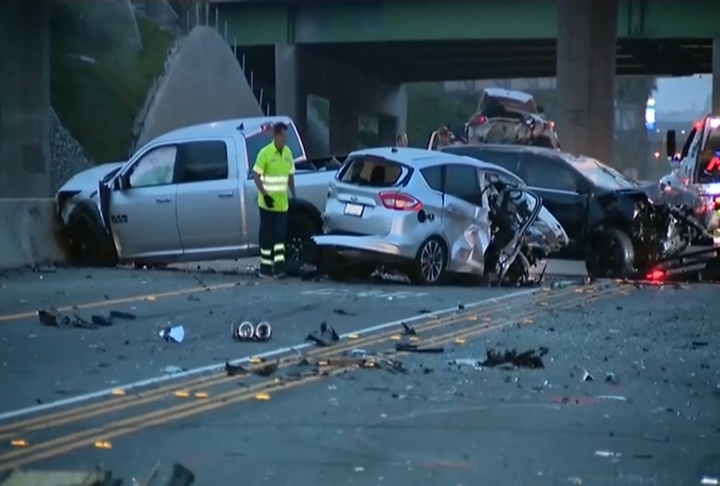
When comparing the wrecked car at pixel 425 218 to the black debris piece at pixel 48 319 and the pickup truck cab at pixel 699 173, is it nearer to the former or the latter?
the pickup truck cab at pixel 699 173

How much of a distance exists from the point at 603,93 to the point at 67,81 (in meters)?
17.3

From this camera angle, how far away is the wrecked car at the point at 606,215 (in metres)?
21.3

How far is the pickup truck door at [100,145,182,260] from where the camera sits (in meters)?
20.2

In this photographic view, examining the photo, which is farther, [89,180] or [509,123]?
[509,123]

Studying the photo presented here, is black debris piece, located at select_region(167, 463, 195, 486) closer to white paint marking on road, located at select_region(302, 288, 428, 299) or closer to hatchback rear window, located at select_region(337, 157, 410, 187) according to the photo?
white paint marking on road, located at select_region(302, 288, 428, 299)

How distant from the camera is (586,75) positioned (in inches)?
1566

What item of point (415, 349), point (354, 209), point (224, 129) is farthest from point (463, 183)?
point (415, 349)

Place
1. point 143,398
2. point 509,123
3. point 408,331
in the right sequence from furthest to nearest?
point 509,123, point 408,331, point 143,398

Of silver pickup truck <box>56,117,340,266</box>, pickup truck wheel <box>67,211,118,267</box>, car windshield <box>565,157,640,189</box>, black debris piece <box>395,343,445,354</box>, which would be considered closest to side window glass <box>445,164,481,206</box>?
silver pickup truck <box>56,117,340,266</box>

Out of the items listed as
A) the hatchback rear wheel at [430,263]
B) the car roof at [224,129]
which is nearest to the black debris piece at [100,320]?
the hatchback rear wheel at [430,263]

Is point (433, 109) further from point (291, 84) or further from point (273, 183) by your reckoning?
point (273, 183)

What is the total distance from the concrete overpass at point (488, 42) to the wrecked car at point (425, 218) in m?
20.8

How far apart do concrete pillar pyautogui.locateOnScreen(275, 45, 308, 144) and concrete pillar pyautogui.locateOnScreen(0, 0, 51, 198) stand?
380 inches

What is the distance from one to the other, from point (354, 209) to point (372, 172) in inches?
22.6
